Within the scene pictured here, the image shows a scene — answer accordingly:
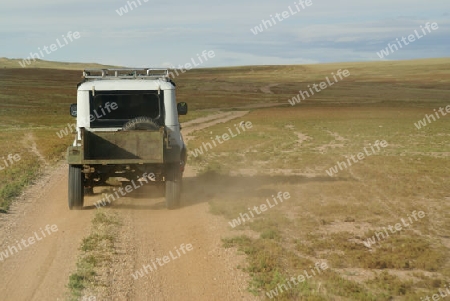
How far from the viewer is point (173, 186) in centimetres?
1268

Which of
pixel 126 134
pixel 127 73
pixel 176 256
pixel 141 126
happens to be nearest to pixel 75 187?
pixel 126 134

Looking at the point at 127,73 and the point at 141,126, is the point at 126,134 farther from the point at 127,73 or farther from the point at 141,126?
the point at 127,73

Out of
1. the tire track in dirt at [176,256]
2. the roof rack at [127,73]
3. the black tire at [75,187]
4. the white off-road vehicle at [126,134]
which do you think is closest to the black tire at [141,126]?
the white off-road vehicle at [126,134]

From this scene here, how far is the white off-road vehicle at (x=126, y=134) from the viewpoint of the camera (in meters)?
12.0

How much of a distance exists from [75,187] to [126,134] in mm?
1721

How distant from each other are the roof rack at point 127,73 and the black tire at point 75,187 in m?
2.64

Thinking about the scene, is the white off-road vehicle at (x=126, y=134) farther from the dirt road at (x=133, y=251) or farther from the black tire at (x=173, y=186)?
the dirt road at (x=133, y=251)

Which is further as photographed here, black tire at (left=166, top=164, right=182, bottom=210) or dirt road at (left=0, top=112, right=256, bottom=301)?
black tire at (left=166, top=164, right=182, bottom=210)

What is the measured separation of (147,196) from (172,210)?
188 cm

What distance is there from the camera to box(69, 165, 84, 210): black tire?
12297 mm

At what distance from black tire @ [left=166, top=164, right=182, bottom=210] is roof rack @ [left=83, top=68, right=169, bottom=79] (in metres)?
2.79

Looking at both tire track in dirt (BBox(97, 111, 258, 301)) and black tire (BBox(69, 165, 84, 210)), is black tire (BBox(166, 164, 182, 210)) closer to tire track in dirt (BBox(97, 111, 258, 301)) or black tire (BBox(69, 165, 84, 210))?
tire track in dirt (BBox(97, 111, 258, 301))

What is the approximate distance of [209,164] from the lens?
21328 mm


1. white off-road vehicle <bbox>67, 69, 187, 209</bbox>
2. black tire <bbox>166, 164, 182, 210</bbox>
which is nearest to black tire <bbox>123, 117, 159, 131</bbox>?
white off-road vehicle <bbox>67, 69, 187, 209</bbox>
